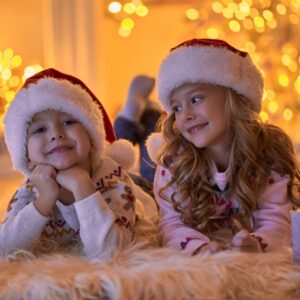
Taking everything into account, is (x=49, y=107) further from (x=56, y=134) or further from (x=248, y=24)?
(x=248, y=24)

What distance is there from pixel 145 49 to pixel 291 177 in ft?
9.03

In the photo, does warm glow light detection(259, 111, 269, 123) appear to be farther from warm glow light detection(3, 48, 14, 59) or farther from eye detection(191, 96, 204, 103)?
eye detection(191, 96, 204, 103)

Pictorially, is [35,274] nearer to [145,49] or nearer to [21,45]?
[21,45]

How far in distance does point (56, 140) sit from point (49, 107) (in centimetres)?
7

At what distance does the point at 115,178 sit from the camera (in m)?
1.19

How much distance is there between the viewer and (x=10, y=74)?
10.1 feet

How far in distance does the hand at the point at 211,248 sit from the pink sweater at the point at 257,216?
0.04 m

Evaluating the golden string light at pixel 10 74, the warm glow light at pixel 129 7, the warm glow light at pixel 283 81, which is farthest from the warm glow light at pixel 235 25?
the golden string light at pixel 10 74

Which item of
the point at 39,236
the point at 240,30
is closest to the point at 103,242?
the point at 39,236

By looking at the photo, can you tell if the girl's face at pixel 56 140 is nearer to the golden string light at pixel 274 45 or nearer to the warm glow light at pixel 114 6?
the golden string light at pixel 274 45

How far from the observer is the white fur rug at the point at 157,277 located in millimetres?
794

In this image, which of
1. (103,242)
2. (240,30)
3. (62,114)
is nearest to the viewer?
(103,242)

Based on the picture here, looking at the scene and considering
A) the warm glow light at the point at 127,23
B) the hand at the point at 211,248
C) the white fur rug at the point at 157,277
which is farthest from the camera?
the warm glow light at the point at 127,23

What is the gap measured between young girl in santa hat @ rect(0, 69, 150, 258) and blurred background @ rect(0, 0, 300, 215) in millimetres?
1422
